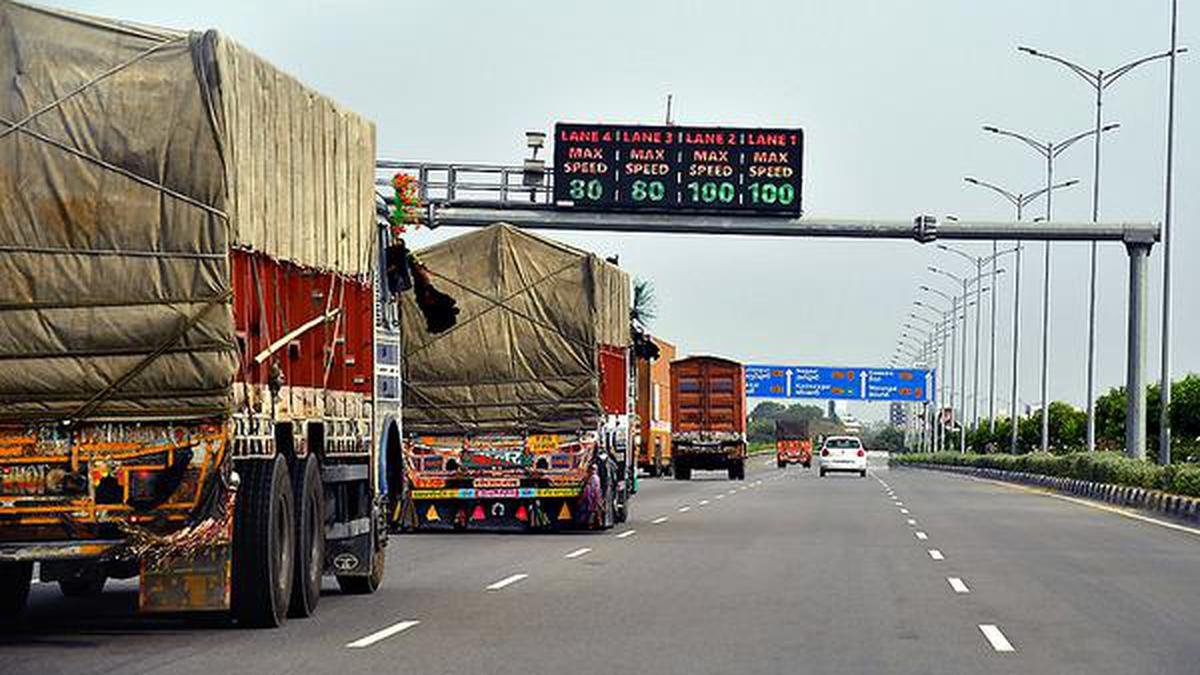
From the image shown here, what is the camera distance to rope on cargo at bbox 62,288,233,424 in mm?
14547

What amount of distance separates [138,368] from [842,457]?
74.8 m

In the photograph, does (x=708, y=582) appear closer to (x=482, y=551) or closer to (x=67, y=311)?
(x=482, y=551)

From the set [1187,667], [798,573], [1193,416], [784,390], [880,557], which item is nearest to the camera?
[1187,667]

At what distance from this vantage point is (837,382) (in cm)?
14175

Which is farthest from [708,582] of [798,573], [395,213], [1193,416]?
[1193,416]

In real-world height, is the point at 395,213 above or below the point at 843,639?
above

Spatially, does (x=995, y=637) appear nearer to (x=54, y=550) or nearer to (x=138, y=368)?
(x=138, y=368)

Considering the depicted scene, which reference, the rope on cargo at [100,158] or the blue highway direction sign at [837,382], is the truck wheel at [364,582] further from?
the blue highway direction sign at [837,382]

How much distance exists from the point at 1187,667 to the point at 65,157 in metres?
7.52

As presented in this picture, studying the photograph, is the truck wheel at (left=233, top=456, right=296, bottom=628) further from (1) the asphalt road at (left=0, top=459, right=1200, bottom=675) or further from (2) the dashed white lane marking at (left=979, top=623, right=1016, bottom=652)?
(2) the dashed white lane marking at (left=979, top=623, right=1016, bottom=652)

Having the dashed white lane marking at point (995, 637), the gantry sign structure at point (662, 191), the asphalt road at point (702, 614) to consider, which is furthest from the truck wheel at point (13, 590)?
the gantry sign structure at point (662, 191)

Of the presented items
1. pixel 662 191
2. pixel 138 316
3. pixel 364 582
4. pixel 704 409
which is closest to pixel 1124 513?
pixel 662 191

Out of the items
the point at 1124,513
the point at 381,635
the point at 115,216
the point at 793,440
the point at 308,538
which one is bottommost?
the point at 1124,513

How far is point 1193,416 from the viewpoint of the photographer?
8688cm
